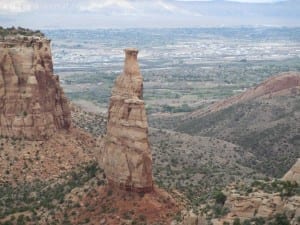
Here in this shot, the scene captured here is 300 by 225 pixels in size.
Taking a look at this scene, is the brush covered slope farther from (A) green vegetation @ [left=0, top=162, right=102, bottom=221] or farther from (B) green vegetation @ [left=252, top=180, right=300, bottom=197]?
(B) green vegetation @ [left=252, top=180, right=300, bottom=197]

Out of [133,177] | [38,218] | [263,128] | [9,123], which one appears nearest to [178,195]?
[133,177]

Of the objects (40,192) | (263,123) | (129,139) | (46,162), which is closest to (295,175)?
(129,139)

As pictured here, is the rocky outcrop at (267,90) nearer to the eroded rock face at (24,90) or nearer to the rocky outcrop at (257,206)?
the eroded rock face at (24,90)

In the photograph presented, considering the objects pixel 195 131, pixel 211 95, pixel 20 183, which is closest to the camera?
pixel 20 183

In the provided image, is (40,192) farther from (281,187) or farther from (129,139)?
(281,187)

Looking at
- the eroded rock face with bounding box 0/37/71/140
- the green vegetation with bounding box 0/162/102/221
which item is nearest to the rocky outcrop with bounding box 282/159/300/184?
the green vegetation with bounding box 0/162/102/221

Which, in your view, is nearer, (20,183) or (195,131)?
(20,183)

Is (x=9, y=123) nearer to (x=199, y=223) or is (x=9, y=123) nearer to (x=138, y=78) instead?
(x=138, y=78)
